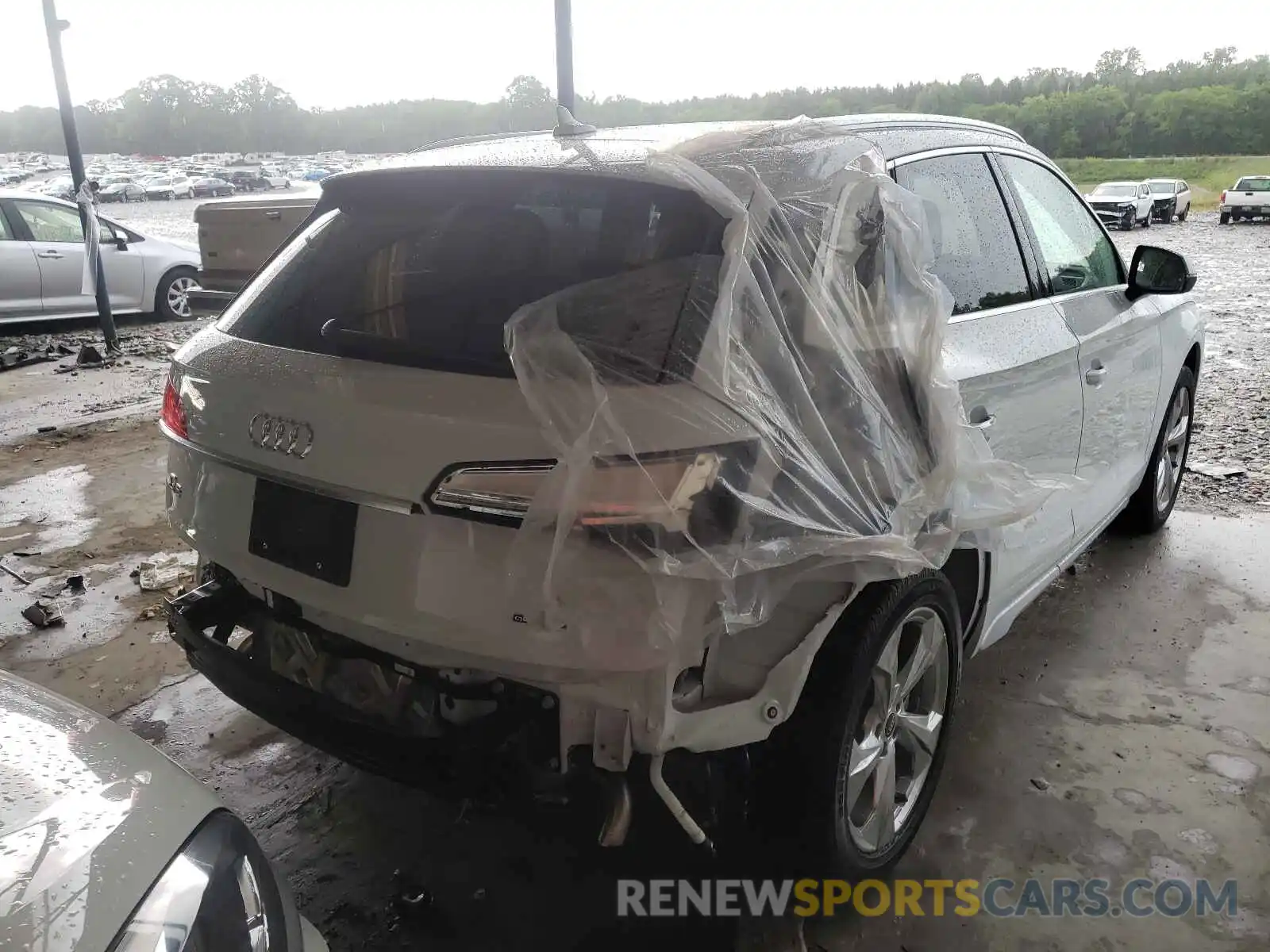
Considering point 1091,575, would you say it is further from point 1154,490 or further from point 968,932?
point 968,932

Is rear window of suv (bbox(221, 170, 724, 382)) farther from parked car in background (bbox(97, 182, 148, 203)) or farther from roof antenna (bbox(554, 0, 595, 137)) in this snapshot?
parked car in background (bbox(97, 182, 148, 203))

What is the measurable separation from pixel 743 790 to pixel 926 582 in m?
0.61

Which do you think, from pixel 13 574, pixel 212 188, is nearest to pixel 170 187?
pixel 212 188

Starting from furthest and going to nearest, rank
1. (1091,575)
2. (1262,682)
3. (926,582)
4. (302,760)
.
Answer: (1091,575) → (1262,682) → (302,760) → (926,582)

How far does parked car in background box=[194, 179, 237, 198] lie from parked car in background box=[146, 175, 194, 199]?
21 cm

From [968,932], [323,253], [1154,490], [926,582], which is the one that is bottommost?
[968,932]

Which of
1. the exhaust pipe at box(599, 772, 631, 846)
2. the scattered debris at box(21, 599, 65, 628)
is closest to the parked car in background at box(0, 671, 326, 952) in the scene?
the exhaust pipe at box(599, 772, 631, 846)

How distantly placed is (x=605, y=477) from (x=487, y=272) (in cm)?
68

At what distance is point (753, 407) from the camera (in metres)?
1.65

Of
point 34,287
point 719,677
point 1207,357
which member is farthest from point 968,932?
point 34,287

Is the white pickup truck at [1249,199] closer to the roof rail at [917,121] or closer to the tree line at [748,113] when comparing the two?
the tree line at [748,113]

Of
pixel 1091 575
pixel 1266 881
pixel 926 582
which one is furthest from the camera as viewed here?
pixel 1091 575

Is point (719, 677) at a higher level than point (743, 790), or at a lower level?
higher

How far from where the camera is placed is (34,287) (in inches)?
368
